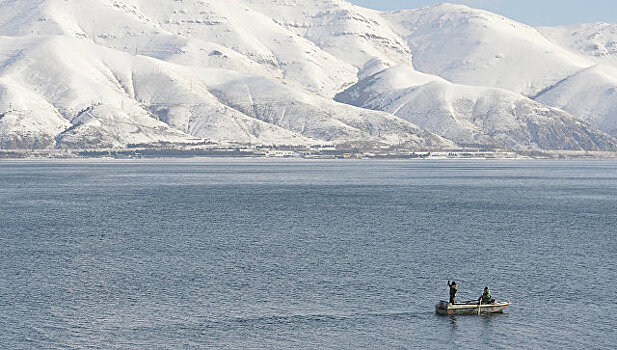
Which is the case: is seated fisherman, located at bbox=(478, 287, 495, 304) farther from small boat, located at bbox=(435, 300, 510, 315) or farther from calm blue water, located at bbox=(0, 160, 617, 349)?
calm blue water, located at bbox=(0, 160, 617, 349)

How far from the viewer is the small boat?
92.4 metres

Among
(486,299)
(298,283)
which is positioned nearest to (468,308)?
(486,299)

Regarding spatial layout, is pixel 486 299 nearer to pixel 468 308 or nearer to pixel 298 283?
pixel 468 308

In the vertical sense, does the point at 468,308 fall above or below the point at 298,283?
above

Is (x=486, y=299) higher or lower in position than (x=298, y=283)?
higher

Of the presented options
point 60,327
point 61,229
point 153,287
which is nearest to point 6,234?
point 61,229

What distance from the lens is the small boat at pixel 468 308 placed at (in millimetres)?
92375

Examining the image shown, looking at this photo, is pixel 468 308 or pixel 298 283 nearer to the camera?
pixel 468 308

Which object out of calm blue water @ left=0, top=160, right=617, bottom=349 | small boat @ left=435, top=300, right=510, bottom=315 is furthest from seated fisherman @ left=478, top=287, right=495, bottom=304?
calm blue water @ left=0, top=160, right=617, bottom=349

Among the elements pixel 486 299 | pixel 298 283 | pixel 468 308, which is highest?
pixel 486 299

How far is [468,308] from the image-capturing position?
308 ft

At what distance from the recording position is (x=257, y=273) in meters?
114

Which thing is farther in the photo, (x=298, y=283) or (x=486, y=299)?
(x=298, y=283)

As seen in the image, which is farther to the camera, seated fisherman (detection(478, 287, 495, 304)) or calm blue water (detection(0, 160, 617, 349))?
seated fisherman (detection(478, 287, 495, 304))
